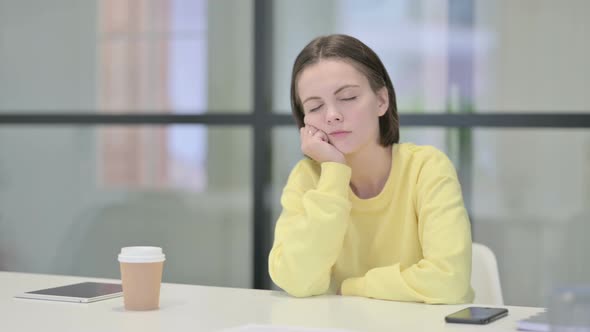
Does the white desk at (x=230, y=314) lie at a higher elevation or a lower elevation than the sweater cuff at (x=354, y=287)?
higher

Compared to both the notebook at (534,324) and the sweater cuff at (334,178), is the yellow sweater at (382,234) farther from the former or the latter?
the notebook at (534,324)

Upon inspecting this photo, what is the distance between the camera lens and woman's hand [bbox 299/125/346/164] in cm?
193

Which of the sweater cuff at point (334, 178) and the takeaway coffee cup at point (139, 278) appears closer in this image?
the takeaway coffee cup at point (139, 278)

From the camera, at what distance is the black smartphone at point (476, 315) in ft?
4.37

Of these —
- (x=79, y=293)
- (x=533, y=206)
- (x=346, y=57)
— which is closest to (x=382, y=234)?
(x=346, y=57)

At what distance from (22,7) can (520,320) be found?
2859 mm

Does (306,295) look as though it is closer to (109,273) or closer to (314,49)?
(314,49)

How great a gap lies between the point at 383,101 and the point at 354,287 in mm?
546

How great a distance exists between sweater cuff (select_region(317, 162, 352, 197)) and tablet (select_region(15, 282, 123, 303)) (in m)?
0.50

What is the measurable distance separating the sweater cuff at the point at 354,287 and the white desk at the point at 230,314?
0.06 meters

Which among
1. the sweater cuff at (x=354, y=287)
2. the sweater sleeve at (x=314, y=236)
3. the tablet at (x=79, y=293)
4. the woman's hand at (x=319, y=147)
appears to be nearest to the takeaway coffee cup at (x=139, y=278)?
the tablet at (x=79, y=293)

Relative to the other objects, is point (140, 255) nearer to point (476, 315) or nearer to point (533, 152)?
point (476, 315)

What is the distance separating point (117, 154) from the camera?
3.39 meters

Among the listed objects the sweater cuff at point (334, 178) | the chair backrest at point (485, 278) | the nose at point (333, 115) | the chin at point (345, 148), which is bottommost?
the chair backrest at point (485, 278)
